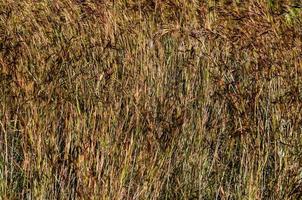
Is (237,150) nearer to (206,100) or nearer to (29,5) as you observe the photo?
(206,100)

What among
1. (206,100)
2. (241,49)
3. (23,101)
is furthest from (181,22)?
(23,101)

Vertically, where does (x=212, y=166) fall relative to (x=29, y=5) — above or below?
below

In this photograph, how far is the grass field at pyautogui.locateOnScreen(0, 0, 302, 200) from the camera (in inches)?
109

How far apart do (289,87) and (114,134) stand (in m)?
1.09

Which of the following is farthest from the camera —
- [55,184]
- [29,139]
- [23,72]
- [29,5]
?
[29,5]

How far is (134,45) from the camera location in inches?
159

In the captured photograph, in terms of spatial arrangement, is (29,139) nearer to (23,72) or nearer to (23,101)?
(23,101)

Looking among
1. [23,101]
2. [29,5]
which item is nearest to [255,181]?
[23,101]

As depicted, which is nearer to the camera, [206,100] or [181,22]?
[206,100]

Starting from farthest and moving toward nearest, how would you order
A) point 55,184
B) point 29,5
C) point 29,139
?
point 29,5 < point 29,139 < point 55,184

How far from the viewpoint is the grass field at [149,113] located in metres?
2.78

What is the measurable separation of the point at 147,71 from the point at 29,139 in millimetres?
878

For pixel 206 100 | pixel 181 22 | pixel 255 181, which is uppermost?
pixel 181 22

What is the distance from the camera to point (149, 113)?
10.1 ft
